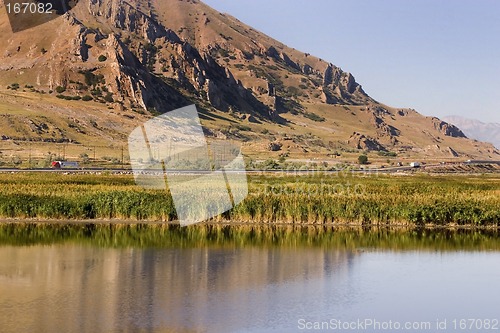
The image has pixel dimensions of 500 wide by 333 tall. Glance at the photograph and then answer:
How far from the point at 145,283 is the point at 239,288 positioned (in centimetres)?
390

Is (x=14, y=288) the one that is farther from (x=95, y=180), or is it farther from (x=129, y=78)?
(x=129, y=78)

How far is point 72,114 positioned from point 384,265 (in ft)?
444

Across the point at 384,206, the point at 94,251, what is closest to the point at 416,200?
the point at 384,206

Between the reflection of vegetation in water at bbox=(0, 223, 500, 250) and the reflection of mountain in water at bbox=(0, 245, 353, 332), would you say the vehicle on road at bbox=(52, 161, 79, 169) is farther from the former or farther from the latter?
the reflection of mountain in water at bbox=(0, 245, 353, 332)

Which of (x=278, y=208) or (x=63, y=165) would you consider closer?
(x=278, y=208)

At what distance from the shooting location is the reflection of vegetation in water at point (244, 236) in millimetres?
40625

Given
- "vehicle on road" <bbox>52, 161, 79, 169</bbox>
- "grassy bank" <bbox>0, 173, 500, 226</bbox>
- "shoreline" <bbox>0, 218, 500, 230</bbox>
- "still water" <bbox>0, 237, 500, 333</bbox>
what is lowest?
"still water" <bbox>0, 237, 500, 333</bbox>

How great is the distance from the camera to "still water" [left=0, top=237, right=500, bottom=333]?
22.7m
